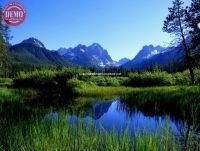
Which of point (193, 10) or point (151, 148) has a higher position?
point (193, 10)

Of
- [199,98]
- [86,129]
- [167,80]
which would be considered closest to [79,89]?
[167,80]

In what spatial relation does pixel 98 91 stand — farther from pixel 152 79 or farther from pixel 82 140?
pixel 82 140

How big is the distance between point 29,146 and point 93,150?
5.67 feet

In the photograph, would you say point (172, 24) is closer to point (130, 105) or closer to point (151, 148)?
point (130, 105)

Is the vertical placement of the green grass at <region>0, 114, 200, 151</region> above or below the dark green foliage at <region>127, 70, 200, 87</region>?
below

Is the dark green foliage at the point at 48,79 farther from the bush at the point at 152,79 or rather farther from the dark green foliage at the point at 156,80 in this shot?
the bush at the point at 152,79

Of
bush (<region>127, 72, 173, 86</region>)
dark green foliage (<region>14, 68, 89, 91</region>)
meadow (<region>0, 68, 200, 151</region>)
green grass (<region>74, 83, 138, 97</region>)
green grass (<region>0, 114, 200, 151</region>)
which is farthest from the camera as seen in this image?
bush (<region>127, 72, 173, 86</region>)

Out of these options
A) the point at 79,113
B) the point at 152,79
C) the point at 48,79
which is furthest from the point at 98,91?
the point at 79,113

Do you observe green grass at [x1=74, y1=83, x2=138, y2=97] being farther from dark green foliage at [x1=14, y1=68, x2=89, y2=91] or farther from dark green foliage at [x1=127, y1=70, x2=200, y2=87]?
dark green foliage at [x1=127, y1=70, x2=200, y2=87]

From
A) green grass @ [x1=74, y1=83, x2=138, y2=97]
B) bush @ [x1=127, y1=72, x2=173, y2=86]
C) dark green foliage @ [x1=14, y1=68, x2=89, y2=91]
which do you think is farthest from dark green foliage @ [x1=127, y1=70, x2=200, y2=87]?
dark green foliage @ [x1=14, y1=68, x2=89, y2=91]

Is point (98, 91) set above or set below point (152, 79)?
below

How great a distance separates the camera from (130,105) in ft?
83.3

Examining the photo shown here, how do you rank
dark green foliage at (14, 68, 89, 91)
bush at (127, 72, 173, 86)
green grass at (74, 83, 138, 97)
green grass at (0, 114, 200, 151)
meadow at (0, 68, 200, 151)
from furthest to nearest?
bush at (127, 72, 173, 86), dark green foliage at (14, 68, 89, 91), green grass at (74, 83, 138, 97), meadow at (0, 68, 200, 151), green grass at (0, 114, 200, 151)

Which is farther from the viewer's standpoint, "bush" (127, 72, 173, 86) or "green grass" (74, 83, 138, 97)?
"bush" (127, 72, 173, 86)
